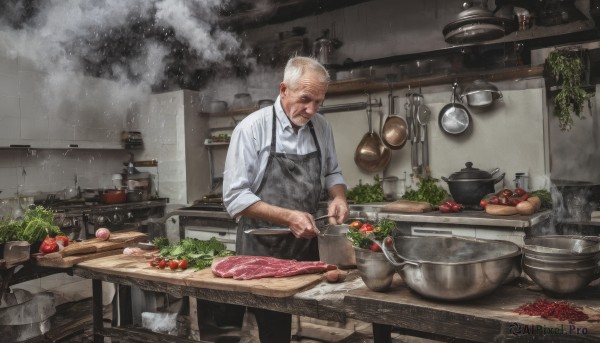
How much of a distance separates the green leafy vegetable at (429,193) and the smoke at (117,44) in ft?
13.4

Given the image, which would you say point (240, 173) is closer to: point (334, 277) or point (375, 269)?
point (334, 277)

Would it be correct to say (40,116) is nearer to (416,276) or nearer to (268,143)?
(268,143)

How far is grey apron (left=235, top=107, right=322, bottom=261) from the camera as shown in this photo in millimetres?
3045

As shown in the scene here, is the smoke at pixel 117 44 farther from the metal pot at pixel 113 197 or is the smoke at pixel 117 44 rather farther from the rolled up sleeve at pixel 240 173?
the rolled up sleeve at pixel 240 173

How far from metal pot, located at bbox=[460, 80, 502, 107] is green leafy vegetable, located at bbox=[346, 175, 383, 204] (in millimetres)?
1653

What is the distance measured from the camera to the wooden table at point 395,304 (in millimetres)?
1611

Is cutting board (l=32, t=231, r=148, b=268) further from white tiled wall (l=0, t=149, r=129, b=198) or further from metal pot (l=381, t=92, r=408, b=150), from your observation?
white tiled wall (l=0, t=149, r=129, b=198)

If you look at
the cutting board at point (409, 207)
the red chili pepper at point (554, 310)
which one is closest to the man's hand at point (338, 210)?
the red chili pepper at point (554, 310)

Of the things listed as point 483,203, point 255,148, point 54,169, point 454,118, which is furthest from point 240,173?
point 54,169

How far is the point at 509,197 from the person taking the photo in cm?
489

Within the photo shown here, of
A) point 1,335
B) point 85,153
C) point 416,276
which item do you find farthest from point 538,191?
point 85,153

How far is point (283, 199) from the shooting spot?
3105mm

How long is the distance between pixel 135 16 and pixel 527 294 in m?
7.50

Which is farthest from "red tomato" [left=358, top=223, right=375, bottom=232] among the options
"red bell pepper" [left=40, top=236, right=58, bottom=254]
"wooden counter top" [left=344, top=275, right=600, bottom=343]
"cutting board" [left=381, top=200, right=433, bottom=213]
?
"cutting board" [left=381, top=200, right=433, bottom=213]
